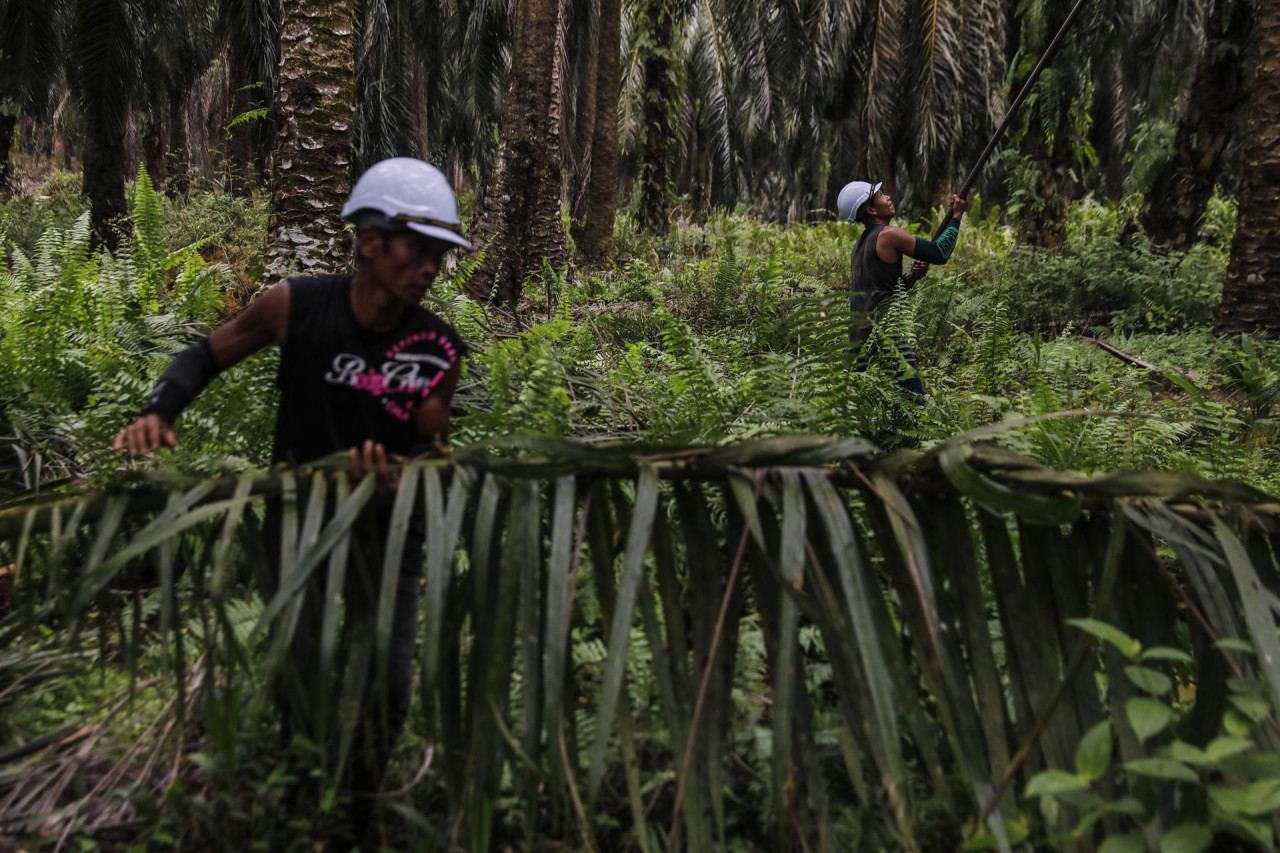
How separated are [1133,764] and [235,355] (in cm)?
223

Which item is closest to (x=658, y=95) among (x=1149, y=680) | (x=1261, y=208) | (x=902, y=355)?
(x=1261, y=208)

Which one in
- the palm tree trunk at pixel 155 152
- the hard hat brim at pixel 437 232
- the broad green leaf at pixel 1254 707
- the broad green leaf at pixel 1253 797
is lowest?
the broad green leaf at pixel 1253 797

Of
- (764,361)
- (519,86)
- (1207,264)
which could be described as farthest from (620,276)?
(1207,264)

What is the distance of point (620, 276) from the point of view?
32.0ft

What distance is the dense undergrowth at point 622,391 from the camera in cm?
231

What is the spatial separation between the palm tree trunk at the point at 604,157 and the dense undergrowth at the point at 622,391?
3.82m

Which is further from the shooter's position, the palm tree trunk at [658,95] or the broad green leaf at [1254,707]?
the palm tree trunk at [658,95]

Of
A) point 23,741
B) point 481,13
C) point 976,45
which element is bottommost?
point 23,741

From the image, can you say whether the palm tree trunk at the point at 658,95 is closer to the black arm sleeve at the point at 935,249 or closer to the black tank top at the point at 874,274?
the black tank top at the point at 874,274

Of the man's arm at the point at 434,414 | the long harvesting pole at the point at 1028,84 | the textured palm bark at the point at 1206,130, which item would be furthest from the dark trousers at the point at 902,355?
the textured palm bark at the point at 1206,130

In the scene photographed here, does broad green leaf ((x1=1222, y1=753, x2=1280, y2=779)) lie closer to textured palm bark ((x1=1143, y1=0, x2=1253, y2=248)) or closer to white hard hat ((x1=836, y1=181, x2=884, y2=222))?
white hard hat ((x1=836, y1=181, x2=884, y2=222))

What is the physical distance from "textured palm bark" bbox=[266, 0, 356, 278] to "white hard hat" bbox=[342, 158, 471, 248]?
10.8 feet

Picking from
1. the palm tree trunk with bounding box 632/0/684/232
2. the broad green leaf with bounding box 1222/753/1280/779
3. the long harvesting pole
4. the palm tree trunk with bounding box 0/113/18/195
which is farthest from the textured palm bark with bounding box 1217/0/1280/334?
the palm tree trunk with bounding box 0/113/18/195

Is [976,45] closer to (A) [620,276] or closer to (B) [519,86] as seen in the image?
(A) [620,276]
